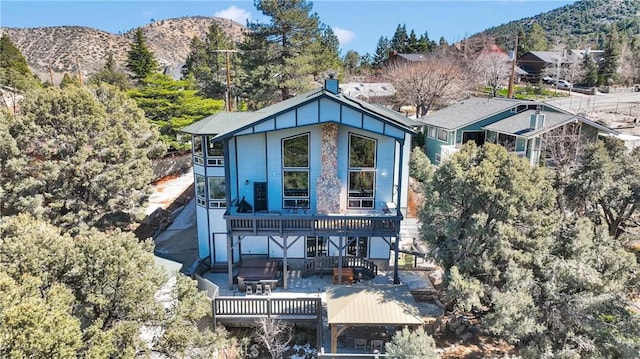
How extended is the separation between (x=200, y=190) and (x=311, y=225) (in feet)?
19.7

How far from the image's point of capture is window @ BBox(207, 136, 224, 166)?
1798cm

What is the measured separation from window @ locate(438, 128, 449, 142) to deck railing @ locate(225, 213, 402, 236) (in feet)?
56.3

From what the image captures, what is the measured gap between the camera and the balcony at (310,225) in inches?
650

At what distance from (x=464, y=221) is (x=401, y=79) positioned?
116 ft

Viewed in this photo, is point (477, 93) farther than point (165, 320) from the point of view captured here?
Yes

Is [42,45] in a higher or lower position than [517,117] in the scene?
higher

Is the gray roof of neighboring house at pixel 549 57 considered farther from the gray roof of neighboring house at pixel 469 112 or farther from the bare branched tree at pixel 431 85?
the gray roof of neighboring house at pixel 469 112

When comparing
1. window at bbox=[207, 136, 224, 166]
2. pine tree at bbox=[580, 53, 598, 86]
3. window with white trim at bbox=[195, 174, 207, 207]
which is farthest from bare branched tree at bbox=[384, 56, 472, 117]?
window with white trim at bbox=[195, 174, 207, 207]

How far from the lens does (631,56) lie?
64.9 m

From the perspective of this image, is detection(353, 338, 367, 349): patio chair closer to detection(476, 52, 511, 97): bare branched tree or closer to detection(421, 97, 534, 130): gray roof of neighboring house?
detection(421, 97, 534, 130): gray roof of neighboring house

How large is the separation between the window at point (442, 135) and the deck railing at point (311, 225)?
17174 mm

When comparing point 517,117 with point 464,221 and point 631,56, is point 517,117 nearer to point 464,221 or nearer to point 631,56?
point 464,221

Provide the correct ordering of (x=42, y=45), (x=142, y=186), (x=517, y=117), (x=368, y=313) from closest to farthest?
(x=368, y=313), (x=142, y=186), (x=517, y=117), (x=42, y=45)

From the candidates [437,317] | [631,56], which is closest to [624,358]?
[437,317]
